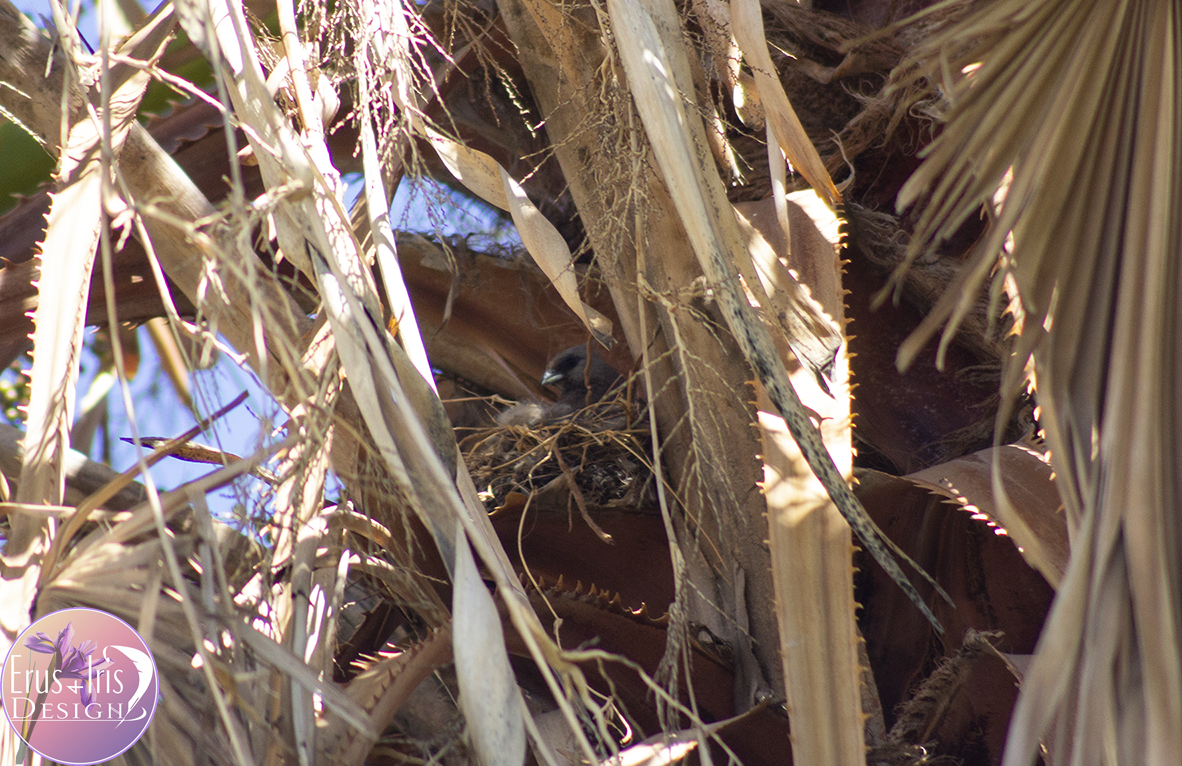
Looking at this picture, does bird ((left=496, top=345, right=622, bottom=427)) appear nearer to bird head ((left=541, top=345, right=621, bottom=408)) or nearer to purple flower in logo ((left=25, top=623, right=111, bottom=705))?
bird head ((left=541, top=345, right=621, bottom=408))

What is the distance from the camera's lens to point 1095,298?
2.55ft

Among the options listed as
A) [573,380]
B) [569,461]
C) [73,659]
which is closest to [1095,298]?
[73,659]

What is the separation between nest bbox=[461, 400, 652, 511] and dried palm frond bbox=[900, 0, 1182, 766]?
2.44 ft

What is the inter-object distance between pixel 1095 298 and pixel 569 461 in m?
1.21

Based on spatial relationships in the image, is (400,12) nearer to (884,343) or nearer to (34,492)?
(34,492)

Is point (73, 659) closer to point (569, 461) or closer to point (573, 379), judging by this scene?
point (569, 461)

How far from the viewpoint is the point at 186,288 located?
1157 millimetres

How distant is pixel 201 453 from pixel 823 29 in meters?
1.18

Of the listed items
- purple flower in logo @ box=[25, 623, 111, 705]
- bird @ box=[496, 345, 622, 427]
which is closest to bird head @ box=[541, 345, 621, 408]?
bird @ box=[496, 345, 622, 427]

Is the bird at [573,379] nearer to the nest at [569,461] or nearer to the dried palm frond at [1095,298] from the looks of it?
the nest at [569,461]

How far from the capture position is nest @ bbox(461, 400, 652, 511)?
150 cm

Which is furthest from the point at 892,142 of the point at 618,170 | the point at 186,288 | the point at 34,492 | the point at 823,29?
the point at 34,492

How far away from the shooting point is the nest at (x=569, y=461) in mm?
1496

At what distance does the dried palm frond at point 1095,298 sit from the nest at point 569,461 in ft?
2.44
